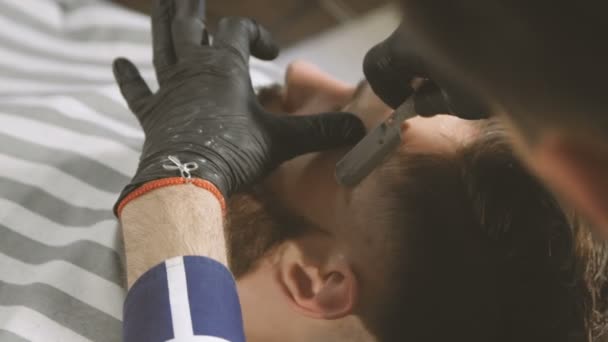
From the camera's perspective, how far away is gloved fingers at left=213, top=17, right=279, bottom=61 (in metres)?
0.95

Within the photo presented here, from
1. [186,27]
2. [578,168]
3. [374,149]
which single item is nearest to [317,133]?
[374,149]

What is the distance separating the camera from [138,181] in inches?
32.5

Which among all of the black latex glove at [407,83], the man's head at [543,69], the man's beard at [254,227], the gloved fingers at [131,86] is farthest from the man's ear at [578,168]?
the gloved fingers at [131,86]

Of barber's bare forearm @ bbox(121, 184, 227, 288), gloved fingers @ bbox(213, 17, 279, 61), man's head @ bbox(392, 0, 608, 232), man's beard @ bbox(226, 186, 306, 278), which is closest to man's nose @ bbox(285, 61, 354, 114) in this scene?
gloved fingers @ bbox(213, 17, 279, 61)

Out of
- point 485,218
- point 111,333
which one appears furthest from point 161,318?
point 485,218

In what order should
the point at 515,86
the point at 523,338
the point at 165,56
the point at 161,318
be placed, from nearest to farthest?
the point at 515,86 → the point at 161,318 → the point at 523,338 → the point at 165,56

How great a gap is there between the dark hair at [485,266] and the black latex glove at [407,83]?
9 cm

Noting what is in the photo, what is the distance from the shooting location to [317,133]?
0.91 m

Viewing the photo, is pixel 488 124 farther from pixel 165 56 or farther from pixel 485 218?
pixel 165 56

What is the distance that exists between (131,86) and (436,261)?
17.2 inches

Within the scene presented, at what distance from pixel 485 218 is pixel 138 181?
367 mm

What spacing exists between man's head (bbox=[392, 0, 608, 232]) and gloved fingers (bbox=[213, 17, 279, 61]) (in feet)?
1.70

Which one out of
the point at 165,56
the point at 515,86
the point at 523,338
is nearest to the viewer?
the point at 515,86

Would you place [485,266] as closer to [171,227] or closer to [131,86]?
[171,227]
